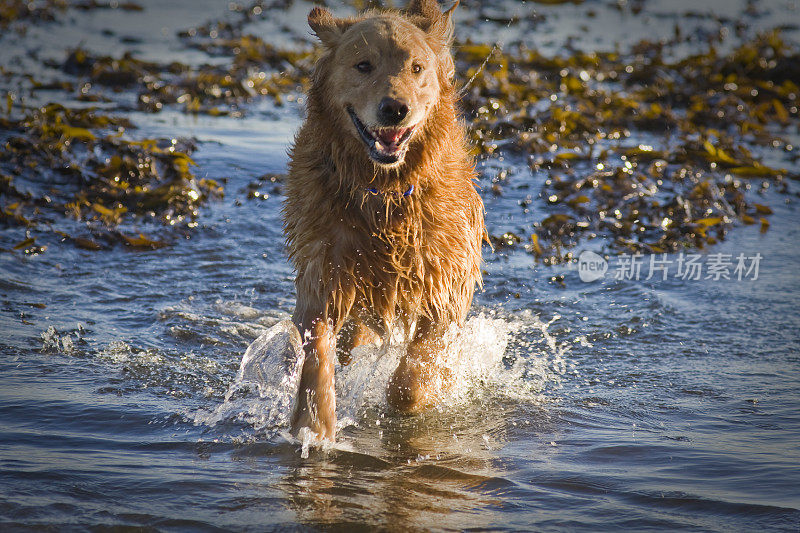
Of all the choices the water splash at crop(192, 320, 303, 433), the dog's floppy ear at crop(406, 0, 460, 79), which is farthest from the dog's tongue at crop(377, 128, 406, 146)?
the water splash at crop(192, 320, 303, 433)

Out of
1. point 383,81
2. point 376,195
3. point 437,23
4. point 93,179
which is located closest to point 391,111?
point 383,81

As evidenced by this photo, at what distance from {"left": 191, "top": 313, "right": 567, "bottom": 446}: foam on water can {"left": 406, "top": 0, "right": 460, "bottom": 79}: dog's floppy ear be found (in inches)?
56.2

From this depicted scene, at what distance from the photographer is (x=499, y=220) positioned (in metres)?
7.57

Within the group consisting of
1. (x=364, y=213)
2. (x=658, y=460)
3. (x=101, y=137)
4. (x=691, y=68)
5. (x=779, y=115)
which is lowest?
(x=658, y=460)

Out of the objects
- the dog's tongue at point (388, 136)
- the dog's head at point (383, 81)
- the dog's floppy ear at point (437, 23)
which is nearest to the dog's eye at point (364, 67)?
the dog's head at point (383, 81)

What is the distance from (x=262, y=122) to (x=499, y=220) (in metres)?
3.39

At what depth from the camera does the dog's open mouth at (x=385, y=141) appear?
3.93 m

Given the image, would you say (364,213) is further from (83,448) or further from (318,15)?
(83,448)

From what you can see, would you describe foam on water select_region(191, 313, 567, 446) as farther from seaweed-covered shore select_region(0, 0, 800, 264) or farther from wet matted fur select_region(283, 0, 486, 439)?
seaweed-covered shore select_region(0, 0, 800, 264)

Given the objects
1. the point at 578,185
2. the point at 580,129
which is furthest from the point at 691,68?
the point at 578,185

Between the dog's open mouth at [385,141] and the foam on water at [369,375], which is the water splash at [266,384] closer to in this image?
the foam on water at [369,375]

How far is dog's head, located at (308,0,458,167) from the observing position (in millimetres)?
3873

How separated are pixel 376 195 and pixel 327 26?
897mm

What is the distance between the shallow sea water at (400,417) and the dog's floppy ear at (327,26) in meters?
1.55
